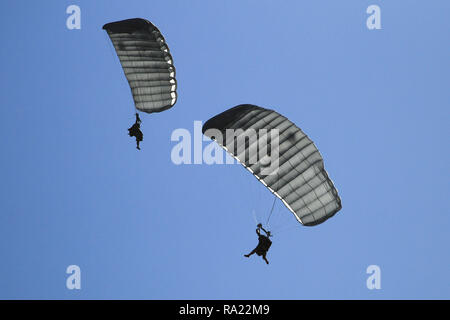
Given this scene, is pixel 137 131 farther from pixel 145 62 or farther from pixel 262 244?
pixel 262 244

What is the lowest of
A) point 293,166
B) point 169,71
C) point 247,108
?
point 293,166

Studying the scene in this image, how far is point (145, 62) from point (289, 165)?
10.1m

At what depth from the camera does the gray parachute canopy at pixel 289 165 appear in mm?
30547

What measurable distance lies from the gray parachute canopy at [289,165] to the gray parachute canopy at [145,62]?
7.13 meters

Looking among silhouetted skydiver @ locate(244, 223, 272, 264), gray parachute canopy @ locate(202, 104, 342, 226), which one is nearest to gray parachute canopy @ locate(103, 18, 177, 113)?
gray parachute canopy @ locate(202, 104, 342, 226)

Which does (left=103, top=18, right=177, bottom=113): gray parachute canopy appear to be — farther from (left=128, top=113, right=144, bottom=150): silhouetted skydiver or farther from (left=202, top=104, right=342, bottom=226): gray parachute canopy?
(left=202, top=104, right=342, bottom=226): gray parachute canopy

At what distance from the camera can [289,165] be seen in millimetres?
30719

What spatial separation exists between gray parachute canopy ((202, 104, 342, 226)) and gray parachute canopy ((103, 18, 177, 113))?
23.4ft

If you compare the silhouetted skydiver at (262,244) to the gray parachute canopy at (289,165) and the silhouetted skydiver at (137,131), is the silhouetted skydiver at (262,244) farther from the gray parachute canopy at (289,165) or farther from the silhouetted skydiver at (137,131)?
the silhouetted skydiver at (137,131)

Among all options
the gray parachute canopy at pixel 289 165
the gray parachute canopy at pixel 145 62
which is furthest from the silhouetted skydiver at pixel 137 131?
the gray parachute canopy at pixel 289 165
